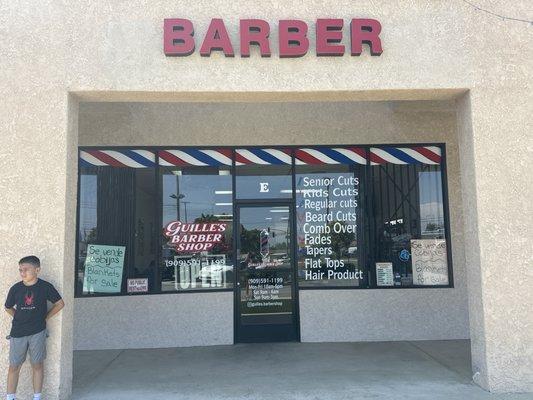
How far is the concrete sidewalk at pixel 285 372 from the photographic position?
5.98 m

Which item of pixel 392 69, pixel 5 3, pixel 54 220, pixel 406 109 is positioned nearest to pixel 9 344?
pixel 54 220

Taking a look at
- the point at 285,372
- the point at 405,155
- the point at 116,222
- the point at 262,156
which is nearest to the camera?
the point at 285,372

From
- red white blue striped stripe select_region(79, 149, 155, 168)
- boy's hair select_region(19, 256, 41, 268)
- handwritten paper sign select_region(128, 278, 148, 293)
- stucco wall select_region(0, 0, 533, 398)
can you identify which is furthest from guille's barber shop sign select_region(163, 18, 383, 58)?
handwritten paper sign select_region(128, 278, 148, 293)

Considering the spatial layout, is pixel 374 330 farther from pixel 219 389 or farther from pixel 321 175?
pixel 219 389

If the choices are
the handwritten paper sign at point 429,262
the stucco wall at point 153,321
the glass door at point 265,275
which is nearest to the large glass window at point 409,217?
the handwritten paper sign at point 429,262

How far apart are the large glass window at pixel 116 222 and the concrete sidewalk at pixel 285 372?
1282 mm

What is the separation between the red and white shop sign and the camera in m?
8.84

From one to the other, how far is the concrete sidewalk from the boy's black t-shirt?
3.82 ft

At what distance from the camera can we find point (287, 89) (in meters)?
6.10

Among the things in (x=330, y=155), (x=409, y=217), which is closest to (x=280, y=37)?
(x=330, y=155)

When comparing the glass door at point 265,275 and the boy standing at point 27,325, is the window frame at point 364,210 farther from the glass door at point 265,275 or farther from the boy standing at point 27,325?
the boy standing at point 27,325

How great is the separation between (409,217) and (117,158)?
5.58 metres

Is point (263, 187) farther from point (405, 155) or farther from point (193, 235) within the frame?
point (405, 155)

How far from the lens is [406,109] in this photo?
916 centimetres
